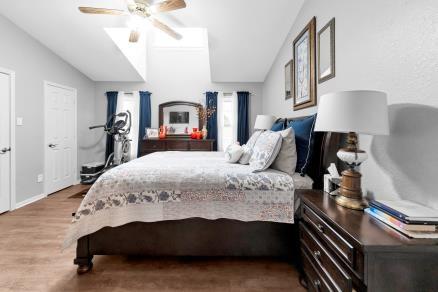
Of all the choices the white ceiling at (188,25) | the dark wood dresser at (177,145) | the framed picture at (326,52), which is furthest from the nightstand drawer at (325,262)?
the dark wood dresser at (177,145)

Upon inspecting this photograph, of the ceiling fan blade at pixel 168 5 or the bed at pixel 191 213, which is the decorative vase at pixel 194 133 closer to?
the ceiling fan blade at pixel 168 5

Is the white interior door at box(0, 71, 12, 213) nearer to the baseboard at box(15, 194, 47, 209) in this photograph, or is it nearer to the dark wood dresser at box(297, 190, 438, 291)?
the baseboard at box(15, 194, 47, 209)

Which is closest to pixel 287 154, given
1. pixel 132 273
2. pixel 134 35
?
pixel 132 273

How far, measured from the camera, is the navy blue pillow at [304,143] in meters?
1.93

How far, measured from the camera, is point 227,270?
187 cm

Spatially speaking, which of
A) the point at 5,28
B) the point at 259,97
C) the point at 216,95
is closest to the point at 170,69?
the point at 216,95

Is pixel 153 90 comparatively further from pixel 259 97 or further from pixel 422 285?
pixel 422 285

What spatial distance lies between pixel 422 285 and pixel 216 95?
4749 mm

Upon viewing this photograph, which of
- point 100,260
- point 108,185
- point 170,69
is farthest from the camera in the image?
point 170,69

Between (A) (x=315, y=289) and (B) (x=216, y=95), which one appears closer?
(A) (x=315, y=289)

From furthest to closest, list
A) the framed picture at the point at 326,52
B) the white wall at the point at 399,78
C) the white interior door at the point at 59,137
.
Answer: the white interior door at the point at 59,137 < the framed picture at the point at 326,52 < the white wall at the point at 399,78

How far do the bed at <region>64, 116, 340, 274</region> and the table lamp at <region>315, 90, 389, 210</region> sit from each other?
1.65ft

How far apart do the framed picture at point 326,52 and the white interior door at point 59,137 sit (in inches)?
167

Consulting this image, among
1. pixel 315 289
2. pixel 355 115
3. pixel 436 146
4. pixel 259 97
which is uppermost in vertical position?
pixel 259 97
